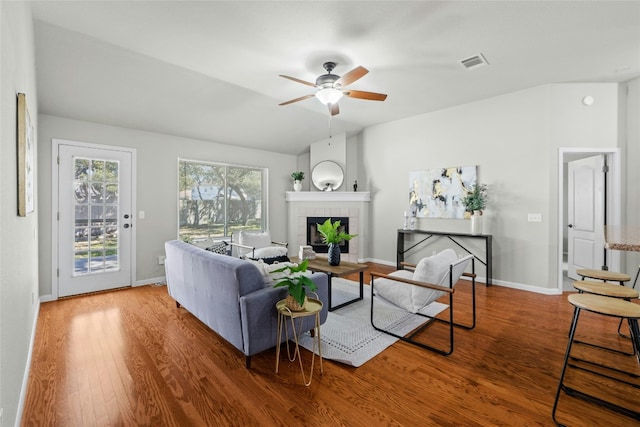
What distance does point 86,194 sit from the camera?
13.1 ft

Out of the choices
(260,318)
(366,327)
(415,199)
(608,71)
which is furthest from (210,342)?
(608,71)

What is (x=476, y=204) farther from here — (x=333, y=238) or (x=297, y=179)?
(x=297, y=179)

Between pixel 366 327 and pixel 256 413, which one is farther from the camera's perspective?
pixel 366 327

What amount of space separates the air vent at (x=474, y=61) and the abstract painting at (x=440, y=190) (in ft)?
5.54

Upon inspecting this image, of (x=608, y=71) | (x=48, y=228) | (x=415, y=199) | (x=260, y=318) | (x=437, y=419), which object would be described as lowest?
(x=437, y=419)

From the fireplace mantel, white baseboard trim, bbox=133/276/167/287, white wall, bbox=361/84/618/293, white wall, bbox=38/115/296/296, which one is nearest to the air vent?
white wall, bbox=361/84/618/293

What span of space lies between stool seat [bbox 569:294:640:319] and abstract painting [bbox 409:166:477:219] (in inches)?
125

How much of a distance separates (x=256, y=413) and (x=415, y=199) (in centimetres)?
438

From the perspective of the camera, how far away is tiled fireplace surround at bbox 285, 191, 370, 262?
19.6ft

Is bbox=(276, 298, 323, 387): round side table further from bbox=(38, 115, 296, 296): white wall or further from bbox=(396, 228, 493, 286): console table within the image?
bbox=(38, 115, 296, 296): white wall

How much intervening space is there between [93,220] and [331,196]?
392 cm

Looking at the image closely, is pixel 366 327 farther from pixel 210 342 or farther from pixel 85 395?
pixel 85 395

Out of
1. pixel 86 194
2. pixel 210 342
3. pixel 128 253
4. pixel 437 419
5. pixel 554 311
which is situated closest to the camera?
pixel 437 419

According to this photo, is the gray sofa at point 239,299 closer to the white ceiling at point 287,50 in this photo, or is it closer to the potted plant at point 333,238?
the potted plant at point 333,238
